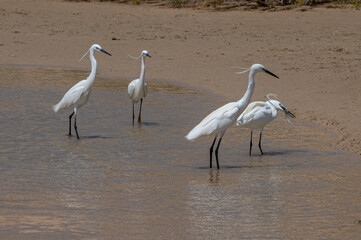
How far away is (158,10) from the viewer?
63.3ft

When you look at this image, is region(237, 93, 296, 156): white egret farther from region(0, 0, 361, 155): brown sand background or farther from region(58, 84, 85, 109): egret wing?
region(58, 84, 85, 109): egret wing

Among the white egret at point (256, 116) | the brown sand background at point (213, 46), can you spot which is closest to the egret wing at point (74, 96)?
the brown sand background at point (213, 46)

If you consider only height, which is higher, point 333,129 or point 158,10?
point 158,10

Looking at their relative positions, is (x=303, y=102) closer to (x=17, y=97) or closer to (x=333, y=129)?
(x=333, y=129)

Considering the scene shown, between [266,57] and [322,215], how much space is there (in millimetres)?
9083

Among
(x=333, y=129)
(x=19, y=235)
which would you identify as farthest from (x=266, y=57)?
(x=19, y=235)

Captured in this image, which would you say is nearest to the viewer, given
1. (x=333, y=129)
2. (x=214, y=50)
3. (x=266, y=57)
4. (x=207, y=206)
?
(x=207, y=206)

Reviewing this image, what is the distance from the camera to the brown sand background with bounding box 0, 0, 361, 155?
11.2 m

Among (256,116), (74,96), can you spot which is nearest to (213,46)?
(74,96)

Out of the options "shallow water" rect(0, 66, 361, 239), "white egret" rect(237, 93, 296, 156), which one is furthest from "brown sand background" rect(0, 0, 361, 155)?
"white egret" rect(237, 93, 296, 156)

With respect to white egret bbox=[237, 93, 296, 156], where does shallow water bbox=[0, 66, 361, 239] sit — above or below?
below

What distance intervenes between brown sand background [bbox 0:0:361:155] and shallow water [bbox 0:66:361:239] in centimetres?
117

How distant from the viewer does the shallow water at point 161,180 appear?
491 cm

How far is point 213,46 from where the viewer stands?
50.3 feet
